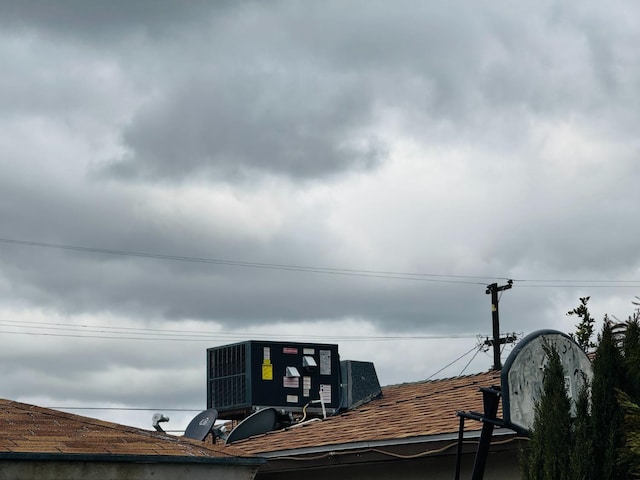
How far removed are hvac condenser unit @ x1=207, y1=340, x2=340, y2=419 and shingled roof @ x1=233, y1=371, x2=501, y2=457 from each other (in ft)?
4.90

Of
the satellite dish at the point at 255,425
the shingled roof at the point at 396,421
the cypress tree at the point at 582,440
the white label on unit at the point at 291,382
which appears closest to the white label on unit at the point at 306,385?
the white label on unit at the point at 291,382

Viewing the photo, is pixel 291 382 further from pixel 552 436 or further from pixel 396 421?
pixel 552 436

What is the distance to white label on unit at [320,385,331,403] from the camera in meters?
20.3

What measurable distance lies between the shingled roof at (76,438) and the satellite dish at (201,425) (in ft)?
18.2

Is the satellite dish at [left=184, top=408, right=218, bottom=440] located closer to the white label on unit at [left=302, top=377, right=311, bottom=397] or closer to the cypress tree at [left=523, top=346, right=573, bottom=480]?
the white label on unit at [left=302, top=377, right=311, bottom=397]

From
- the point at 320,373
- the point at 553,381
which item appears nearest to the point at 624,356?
the point at 553,381

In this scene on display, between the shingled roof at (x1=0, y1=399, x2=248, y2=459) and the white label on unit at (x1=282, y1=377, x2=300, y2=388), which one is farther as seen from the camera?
the white label on unit at (x1=282, y1=377, x2=300, y2=388)

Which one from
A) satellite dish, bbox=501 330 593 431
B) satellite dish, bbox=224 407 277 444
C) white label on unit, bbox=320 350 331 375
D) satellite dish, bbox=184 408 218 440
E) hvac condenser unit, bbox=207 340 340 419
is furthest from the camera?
white label on unit, bbox=320 350 331 375

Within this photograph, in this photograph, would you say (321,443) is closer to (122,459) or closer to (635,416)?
(122,459)

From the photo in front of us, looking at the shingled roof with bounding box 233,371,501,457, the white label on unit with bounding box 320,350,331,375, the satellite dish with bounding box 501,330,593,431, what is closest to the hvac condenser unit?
the white label on unit with bounding box 320,350,331,375

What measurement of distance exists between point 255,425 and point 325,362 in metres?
3.29

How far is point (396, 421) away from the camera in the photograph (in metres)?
14.9

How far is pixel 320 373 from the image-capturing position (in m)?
20.8

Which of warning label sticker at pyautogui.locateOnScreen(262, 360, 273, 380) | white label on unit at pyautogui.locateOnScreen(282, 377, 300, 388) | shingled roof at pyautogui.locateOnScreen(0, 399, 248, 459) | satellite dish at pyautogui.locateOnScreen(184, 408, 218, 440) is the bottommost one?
shingled roof at pyautogui.locateOnScreen(0, 399, 248, 459)
